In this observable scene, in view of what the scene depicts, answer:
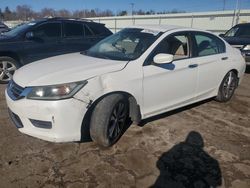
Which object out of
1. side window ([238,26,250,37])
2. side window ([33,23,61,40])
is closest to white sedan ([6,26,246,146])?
side window ([33,23,61,40])

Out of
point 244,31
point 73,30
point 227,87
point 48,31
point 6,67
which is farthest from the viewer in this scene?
point 244,31

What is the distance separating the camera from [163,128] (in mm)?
4219

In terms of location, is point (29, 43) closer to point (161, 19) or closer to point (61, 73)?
point (61, 73)

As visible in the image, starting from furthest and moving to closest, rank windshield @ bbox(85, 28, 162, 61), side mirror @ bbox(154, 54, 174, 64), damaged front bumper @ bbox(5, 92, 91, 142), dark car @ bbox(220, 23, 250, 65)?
1. dark car @ bbox(220, 23, 250, 65)
2. windshield @ bbox(85, 28, 162, 61)
3. side mirror @ bbox(154, 54, 174, 64)
4. damaged front bumper @ bbox(5, 92, 91, 142)

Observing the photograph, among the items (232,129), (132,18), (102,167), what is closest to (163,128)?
(232,129)

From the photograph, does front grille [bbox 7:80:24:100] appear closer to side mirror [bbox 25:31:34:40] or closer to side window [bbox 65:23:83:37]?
side mirror [bbox 25:31:34:40]

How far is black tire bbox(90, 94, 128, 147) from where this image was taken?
329 centimetres

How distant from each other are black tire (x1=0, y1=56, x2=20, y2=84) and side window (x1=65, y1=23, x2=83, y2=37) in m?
1.63

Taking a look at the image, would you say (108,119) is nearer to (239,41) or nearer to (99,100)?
(99,100)

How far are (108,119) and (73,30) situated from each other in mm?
4874

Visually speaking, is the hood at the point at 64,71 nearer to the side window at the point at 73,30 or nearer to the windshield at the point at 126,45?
the windshield at the point at 126,45

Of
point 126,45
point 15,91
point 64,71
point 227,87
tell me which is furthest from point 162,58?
point 227,87

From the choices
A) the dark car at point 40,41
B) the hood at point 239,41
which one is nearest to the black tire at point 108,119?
the dark car at point 40,41

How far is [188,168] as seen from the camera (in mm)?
3156
